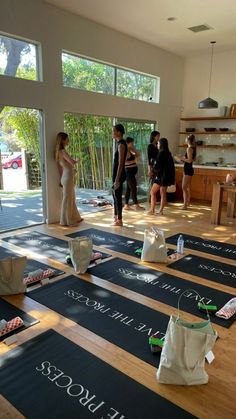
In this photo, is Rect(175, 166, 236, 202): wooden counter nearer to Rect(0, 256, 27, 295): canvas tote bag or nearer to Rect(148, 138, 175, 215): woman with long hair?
Rect(148, 138, 175, 215): woman with long hair

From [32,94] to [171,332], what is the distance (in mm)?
3959

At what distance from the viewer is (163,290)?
3000mm

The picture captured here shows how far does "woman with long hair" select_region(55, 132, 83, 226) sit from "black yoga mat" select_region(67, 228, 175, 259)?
47 cm

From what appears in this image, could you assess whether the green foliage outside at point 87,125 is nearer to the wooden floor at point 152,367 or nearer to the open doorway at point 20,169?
the open doorway at point 20,169

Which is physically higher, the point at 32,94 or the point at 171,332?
the point at 32,94

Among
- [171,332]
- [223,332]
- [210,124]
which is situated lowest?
[223,332]

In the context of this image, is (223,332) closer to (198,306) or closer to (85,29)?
(198,306)

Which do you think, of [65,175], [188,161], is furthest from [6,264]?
[188,161]

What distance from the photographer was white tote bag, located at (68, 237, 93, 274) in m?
3.22

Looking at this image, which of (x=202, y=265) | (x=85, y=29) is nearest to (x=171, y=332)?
(x=202, y=265)

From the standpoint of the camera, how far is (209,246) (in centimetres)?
430

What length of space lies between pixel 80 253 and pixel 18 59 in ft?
9.87

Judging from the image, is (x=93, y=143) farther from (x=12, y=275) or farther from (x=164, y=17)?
(x=12, y=275)

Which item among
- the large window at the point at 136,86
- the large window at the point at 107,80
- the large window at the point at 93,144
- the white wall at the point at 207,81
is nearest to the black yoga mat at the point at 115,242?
the large window at the point at 107,80
